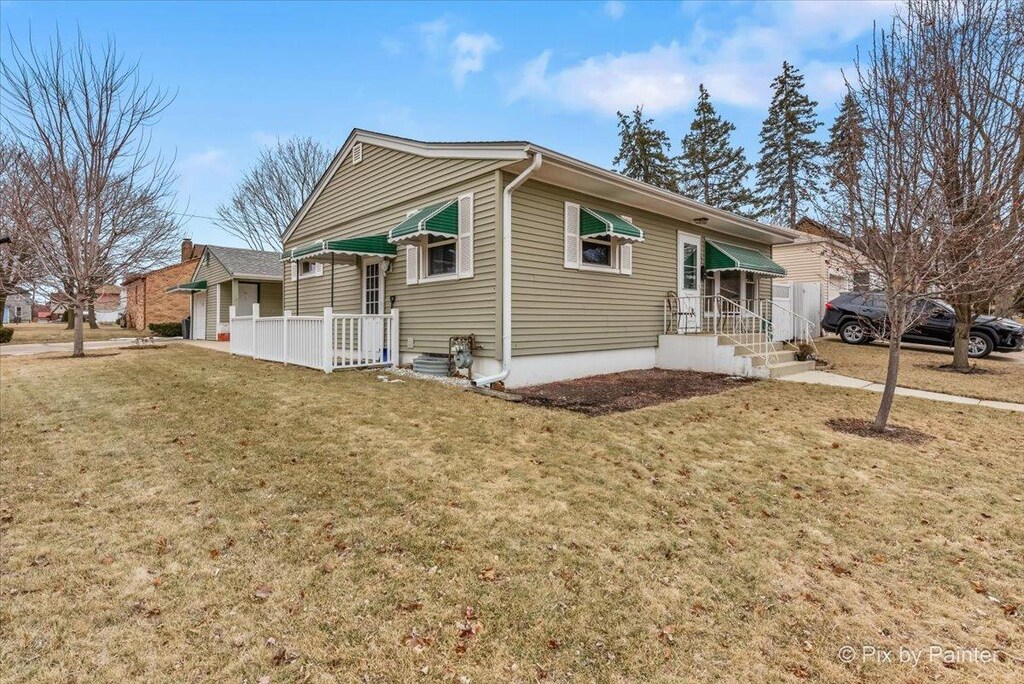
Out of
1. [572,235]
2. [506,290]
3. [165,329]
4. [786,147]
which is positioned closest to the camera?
[506,290]

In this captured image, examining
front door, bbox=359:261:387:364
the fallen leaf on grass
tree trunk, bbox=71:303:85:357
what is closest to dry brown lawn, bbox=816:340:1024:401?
front door, bbox=359:261:387:364

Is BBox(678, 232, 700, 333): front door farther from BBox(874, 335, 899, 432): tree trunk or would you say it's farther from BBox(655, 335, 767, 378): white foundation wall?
BBox(874, 335, 899, 432): tree trunk

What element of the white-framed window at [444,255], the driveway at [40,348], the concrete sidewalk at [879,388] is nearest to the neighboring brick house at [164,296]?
the driveway at [40,348]

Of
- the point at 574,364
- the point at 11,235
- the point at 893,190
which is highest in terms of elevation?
the point at 11,235

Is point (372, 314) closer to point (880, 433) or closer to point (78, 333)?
point (880, 433)

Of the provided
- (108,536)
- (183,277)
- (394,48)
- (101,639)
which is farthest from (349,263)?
(183,277)

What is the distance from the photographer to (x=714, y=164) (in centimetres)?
3256

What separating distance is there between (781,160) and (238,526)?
37198mm

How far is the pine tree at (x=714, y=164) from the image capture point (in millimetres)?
32375

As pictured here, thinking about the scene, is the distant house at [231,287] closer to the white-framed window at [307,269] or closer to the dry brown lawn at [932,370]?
the white-framed window at [307,269]

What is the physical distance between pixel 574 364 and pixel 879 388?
18.5ft

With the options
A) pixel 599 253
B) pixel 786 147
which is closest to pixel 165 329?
pixel 599 253

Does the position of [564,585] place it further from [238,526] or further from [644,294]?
[644,294]

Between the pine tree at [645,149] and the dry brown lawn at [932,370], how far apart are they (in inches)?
773
